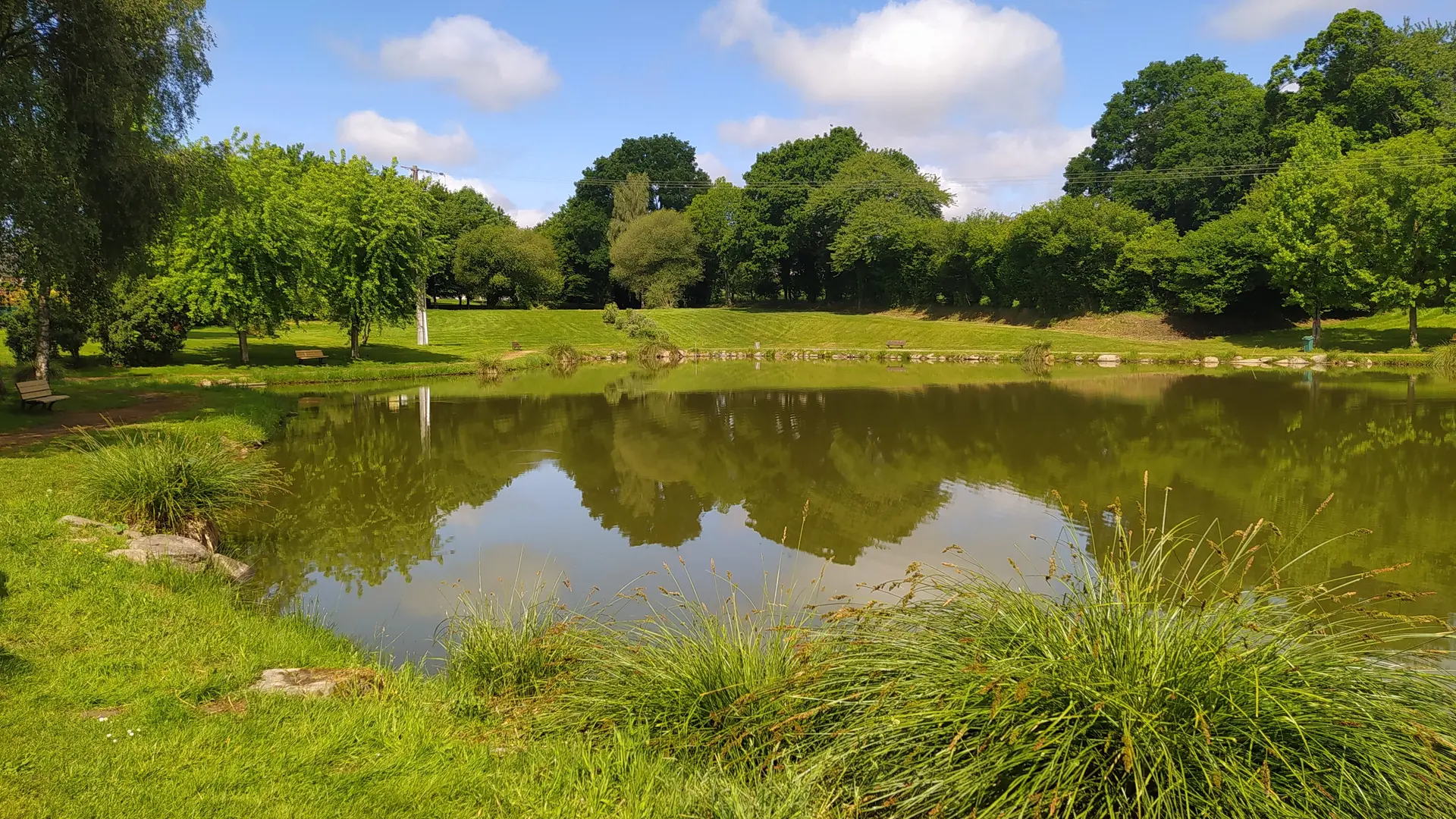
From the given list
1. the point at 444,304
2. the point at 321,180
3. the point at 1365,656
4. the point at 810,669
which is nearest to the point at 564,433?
the point at 810,669

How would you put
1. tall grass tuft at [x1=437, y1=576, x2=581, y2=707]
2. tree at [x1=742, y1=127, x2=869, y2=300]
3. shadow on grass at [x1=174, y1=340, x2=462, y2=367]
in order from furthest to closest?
1. tree at [x1=742, y1=127, x2=869, y2=300]
2. shadow on grass at [x1=174, y1=340, x2=462, y2=367]
3. tall grass tuft at [x1=437, y1=576, x2=581, y2=707]

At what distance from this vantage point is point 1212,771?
339 cm

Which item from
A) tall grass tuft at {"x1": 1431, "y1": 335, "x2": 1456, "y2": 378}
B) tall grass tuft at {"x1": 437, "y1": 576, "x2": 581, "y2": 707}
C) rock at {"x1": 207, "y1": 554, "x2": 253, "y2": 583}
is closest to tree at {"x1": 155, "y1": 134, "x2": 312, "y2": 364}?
rock at {"x1": 207, "y1": 554, "x2": 253, "y2": 583}

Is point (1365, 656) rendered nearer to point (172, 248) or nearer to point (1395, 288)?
point (172, 248)

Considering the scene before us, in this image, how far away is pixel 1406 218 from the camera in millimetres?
36625

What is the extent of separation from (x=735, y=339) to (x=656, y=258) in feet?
41.7

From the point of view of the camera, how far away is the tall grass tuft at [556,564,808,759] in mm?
4668

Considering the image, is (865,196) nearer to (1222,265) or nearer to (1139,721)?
(1222,265)

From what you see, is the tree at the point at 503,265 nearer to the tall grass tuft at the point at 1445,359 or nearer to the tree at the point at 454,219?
the tree at the point at 454,219

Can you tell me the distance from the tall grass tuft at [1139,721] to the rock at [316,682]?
283 cm

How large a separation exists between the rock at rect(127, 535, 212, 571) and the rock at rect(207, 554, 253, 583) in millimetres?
83

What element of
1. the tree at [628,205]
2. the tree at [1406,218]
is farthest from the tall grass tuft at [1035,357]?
the tree at [628,205]

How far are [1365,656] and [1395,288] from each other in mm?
41885

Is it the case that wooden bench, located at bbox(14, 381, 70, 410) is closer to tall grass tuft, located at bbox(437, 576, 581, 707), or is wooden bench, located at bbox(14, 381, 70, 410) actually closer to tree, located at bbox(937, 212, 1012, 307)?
tall grass tuft, located at bbox(437, 576, 581, 707)
